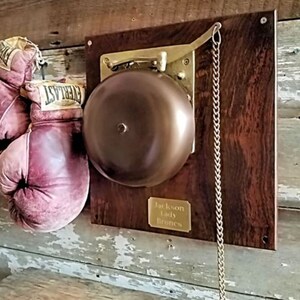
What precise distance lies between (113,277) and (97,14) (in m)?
0.46

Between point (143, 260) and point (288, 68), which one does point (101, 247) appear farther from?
point (288, 68)

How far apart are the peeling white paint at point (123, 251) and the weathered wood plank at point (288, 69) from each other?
1.13 ft

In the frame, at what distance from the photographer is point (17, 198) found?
730mm

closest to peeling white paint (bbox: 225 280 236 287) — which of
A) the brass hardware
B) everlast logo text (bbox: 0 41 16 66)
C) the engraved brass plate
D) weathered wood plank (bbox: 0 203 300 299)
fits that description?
weathered wood plank (bbox: 0 203 300 299)

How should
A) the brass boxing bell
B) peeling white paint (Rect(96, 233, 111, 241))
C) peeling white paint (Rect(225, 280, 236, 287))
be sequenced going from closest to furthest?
1. the brass boxing bell
2. peeling white paint (Rect(225, 280, 236, 287))
3. peeling white paint (Rect(96, 233, 111, 241))

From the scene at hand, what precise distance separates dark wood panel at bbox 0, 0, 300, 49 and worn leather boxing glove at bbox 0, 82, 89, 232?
0.13 metres

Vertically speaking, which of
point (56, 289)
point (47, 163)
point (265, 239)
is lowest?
point (56, 289)

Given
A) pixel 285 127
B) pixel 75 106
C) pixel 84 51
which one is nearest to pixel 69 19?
pixel 84 51

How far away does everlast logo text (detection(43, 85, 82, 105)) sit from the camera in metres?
0.74

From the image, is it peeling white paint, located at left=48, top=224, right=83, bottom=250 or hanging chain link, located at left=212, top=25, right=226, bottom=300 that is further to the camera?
peeling white paint, located at left=48, top=224, right=83, bottom=250

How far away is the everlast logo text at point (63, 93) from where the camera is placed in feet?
Result: 2.42

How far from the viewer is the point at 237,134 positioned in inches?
26.6

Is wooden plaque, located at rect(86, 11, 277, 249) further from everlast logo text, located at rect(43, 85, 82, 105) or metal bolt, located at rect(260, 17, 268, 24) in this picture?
everlast logo text, located at rect(43, 85, 82, 105)

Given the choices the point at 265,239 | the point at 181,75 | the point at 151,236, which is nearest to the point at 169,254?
the point at 151,236
